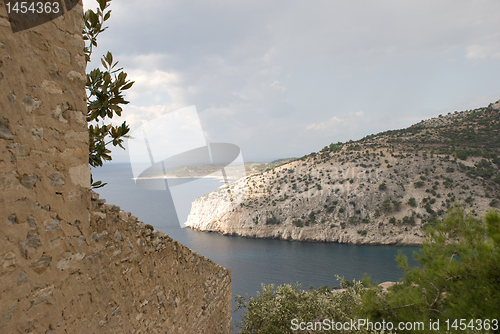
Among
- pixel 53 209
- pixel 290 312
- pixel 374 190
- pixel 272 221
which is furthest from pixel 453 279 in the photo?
pixel 272 221

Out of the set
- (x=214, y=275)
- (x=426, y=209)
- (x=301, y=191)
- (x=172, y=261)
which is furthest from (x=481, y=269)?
(x=301, y=191)

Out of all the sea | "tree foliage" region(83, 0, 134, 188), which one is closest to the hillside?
the sea

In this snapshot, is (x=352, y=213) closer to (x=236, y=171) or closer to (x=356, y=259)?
(x=356, y=259)

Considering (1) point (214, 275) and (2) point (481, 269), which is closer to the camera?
(2) point (481, 269)

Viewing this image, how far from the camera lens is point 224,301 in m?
5.68

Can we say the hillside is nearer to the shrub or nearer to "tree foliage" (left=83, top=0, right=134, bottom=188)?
the shrub

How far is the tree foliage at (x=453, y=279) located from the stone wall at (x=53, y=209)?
4.73 meters

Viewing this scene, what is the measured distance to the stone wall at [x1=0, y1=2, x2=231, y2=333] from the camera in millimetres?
1653

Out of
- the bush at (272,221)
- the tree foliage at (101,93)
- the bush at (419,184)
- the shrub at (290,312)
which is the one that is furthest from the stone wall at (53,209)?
the bush at (419,184)

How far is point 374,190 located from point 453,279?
103 feet

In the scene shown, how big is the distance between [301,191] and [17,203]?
3639 centimetres

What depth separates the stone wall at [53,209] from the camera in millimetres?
1653

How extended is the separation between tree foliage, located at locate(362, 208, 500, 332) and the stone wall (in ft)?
15.5

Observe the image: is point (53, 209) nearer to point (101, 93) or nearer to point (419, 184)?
point (101, 93)
